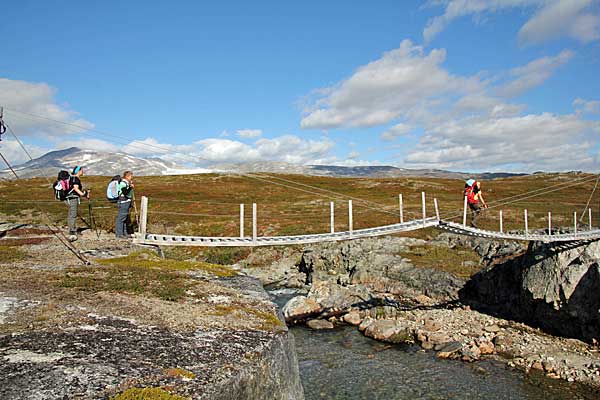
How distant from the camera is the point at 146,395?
9.55 feet

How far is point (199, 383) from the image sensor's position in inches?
126

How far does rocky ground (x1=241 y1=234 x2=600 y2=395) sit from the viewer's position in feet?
58.3

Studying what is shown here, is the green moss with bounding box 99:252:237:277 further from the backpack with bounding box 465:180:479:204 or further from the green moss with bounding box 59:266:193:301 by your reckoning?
the backpack with bounding box 465:180:479:204

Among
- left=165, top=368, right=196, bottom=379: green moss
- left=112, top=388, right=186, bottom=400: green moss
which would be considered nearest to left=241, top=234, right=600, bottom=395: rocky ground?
left=165, top=368, right=196, bottom=379: green moss

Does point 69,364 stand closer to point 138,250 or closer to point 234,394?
point 234,394

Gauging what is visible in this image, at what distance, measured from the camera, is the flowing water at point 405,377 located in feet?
46.9

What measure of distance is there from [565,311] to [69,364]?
74.9 feet

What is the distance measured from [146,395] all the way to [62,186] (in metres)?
10.3

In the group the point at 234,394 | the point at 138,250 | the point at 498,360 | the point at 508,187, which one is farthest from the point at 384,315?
the point at 508,187

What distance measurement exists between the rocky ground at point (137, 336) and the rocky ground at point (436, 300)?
600 inches

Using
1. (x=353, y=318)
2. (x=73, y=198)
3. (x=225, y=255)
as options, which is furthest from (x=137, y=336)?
(x=225, y=255)

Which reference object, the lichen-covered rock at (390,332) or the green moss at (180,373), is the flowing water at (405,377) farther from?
the green moss at (180,373)

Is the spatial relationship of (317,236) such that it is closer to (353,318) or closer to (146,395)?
(353,318)

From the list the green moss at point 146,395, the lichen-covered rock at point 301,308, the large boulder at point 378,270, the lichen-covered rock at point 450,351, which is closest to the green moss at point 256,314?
the green moss at point 146,395
